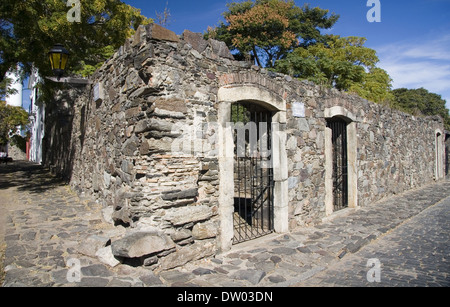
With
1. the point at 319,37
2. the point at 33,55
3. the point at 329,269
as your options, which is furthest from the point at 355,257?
the point at 319,37

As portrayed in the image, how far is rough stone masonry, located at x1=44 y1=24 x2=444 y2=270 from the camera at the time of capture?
371cm

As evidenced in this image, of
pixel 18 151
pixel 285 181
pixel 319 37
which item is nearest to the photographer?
pixel 285 181

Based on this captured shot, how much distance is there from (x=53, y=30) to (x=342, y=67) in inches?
468

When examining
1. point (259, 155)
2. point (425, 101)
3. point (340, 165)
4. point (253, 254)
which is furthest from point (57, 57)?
point (425, 101)

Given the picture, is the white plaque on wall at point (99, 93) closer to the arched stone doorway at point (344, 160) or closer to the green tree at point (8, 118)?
the arched stone doorway at point (344, 160)

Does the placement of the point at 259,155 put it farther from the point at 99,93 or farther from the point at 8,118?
the point at 8,118

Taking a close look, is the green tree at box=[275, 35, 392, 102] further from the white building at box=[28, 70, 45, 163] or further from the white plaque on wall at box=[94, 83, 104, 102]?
the white building at box=[28, 70, 45, 163]

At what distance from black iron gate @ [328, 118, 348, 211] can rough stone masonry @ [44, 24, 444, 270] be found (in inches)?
35.7

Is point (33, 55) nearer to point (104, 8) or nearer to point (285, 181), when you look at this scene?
point (104, 8)

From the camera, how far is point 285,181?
539 cm

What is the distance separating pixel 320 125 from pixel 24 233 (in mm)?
5487

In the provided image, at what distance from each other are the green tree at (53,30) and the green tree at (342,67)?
7030 millimetres

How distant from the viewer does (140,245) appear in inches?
134

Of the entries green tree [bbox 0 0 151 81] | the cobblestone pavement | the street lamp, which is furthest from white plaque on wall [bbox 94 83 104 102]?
green tree [bbox 0 0 151 81]
